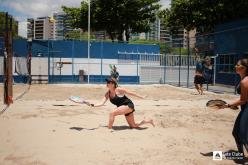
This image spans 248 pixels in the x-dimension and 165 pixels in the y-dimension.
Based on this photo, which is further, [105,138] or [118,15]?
[118,15]

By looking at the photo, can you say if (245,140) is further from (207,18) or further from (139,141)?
(207,18)

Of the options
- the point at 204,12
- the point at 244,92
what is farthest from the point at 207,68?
the point at 244,92

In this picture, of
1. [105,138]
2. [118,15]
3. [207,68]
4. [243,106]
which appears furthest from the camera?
[118,15]

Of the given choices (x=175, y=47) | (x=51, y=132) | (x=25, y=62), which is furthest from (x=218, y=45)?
(x=51, y=132)

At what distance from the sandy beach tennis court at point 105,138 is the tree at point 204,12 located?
83.1ft

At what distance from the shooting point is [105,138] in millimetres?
8828

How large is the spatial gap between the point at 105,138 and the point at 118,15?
35881 mm

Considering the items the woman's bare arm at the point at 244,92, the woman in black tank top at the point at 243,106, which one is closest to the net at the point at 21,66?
the woman in black tank top at the point at 243,106

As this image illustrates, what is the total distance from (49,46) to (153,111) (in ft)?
67.0

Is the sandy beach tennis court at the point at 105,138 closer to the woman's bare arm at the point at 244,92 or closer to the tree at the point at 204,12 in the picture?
the woman's bare arm at the point at 244,92

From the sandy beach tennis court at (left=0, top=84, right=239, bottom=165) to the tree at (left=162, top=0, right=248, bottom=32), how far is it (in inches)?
997

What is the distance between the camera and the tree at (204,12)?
3731 cm

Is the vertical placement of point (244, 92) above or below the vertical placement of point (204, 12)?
below

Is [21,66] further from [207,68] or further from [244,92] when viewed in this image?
[244,92]
